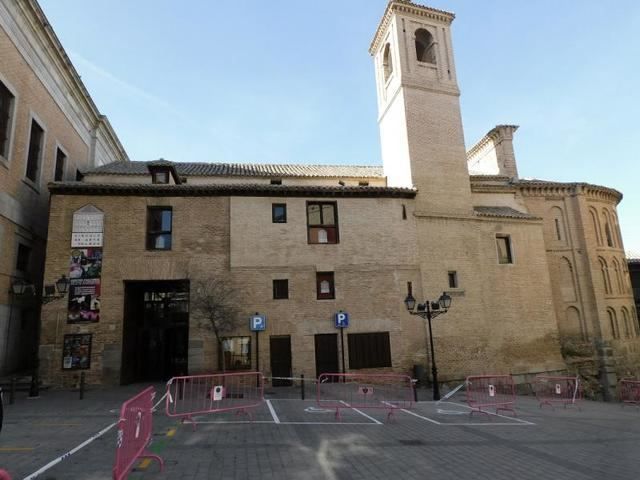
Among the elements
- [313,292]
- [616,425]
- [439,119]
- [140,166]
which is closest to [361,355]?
[313,292]

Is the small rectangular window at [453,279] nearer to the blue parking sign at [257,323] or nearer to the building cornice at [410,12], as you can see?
the blue parking sign at [257,323]

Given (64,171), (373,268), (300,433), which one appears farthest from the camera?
(64,171)

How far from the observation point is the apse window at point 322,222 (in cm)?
1944

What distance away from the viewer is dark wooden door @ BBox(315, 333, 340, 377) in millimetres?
18000

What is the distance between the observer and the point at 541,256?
22453mm

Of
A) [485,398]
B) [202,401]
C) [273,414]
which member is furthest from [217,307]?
[485,398]

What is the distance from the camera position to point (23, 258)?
18344mm

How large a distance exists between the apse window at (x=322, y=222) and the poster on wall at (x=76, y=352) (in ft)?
32.9

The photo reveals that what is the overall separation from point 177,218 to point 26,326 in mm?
8161

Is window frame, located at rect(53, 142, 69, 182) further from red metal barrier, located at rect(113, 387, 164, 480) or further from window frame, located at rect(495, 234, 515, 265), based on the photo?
window frame, located at rect(495, 234, 515, 265)

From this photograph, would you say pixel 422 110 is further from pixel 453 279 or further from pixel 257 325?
pixel 257 325

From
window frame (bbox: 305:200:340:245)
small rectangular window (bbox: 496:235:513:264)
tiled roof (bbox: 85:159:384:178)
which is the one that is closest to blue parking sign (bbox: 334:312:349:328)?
window frame (bbox: 305:200:340:245)

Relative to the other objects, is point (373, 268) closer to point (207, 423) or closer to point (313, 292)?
point (313, 292)

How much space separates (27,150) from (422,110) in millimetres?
19186
